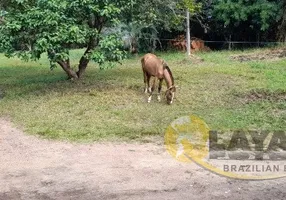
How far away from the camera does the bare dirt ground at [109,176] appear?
4.64 m

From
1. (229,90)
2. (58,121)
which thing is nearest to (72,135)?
(58,121)

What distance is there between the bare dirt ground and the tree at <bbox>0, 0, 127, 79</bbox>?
2942 millimetres

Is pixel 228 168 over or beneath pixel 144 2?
beneath

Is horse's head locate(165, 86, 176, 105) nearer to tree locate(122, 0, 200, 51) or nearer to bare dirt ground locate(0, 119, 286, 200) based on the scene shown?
bare dirt ground locate(0, 119, 286, 200)

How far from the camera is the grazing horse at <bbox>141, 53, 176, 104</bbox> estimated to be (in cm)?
861

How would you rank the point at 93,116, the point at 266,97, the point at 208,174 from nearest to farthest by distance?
the point at 208,174 < the point at 93,116 < the point at 266,97

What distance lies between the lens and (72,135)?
276 inches

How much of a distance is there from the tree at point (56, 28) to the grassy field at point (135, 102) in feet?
3.20

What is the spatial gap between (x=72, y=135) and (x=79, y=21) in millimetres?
3508

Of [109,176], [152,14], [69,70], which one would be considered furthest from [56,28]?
[109,176]

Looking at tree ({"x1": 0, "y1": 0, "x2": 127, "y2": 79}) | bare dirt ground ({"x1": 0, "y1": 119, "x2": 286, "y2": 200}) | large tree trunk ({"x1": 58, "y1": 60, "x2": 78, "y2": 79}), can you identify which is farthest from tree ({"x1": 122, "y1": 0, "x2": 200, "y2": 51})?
bare dirt ground ({"x1": 0, "y1": 119, "x2": 286, "y2": 200})

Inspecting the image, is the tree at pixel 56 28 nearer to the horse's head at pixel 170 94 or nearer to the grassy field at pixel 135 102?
the grassy field at pixel 135 102

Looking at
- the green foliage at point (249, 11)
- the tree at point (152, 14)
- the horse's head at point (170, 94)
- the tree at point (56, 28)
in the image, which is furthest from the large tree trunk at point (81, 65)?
the green foliage at point (249, 11)

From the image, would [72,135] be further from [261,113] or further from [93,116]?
[261,113]
